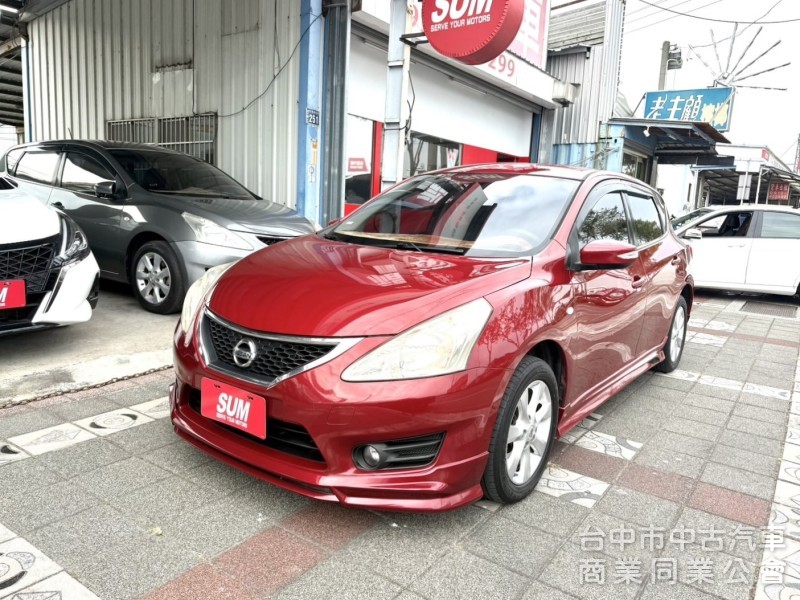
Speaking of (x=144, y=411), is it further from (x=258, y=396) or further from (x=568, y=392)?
(x=568, y=392)

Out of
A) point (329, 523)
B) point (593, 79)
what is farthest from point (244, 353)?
point (593, 79)

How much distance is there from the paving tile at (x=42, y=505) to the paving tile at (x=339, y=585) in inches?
38.7

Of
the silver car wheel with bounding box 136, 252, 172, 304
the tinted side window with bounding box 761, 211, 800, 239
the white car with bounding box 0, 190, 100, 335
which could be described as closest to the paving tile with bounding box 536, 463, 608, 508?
the white car with bounding box 0, 190, 100, 335

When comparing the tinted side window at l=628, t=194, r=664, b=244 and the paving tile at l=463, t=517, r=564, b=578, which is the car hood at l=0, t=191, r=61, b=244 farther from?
the tinted side window at l=628, t=194, r=664, b=244

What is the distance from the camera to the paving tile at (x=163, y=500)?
235 centimetres

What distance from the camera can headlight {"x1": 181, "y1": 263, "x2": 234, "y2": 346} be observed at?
107 inches

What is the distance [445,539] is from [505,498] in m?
0.33

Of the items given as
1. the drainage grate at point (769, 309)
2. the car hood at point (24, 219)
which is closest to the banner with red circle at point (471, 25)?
the car hood at point (24, 219)

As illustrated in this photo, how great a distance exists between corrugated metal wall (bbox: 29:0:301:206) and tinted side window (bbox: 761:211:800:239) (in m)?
6.70

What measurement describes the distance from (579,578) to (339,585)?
841mm

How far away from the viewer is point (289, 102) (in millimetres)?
7441

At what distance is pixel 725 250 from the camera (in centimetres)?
891

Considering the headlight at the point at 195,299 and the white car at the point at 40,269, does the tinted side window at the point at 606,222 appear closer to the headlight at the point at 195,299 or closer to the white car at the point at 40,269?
the headlight at the point at 195,299

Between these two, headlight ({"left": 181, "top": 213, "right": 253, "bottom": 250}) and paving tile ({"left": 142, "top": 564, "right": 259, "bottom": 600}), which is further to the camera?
headlight ({"left": 181, "top": 213, "right": 253, "bottom": 250})
